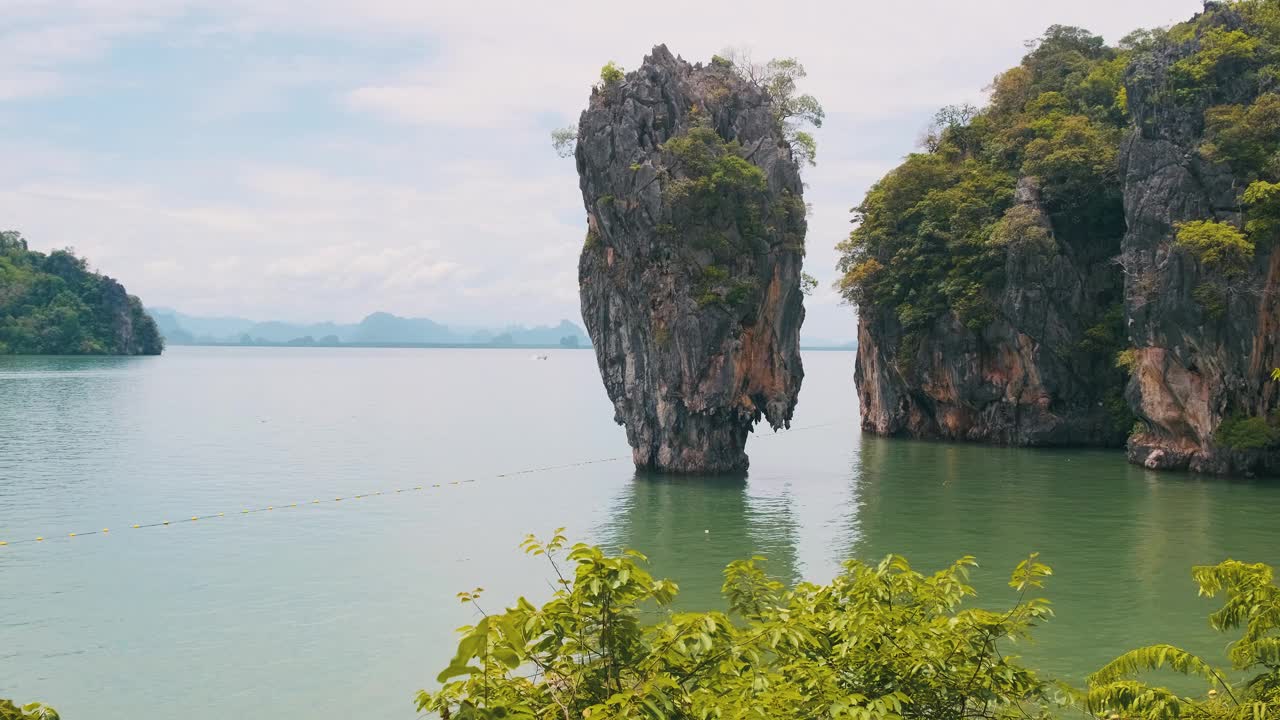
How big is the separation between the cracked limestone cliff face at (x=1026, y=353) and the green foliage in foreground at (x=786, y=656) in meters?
44.1

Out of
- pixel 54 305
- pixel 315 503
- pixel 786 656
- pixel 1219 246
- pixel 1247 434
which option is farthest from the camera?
pixel 54 305

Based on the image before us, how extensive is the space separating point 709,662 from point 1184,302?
39474 mm

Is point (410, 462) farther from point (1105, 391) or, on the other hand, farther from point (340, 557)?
point (1105, 391)

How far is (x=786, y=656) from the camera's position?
7.80 m

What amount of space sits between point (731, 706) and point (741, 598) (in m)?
2.91

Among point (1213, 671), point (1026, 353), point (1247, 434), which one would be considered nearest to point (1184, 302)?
point (1247, 434)

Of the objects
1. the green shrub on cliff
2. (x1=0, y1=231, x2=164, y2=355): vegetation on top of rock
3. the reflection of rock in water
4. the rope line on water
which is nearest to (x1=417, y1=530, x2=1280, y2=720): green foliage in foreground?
the reflection of rock in water

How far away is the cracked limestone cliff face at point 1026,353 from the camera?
51219mm

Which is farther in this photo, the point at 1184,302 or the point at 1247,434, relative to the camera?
the point at 1184,302

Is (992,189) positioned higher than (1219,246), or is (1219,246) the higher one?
(992,189)

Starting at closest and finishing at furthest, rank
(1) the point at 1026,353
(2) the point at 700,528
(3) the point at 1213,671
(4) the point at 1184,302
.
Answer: (3) the point at 1213,671 → (2) the point at 700,528 → (4) the point at 1184,302 → (1) the point at 1026,353

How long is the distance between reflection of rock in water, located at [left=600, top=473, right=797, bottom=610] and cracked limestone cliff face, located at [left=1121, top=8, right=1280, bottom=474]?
55.9 feet

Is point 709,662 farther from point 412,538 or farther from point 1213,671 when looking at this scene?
point 412,538

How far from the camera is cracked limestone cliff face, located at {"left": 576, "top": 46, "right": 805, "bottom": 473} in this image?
40.3 m
